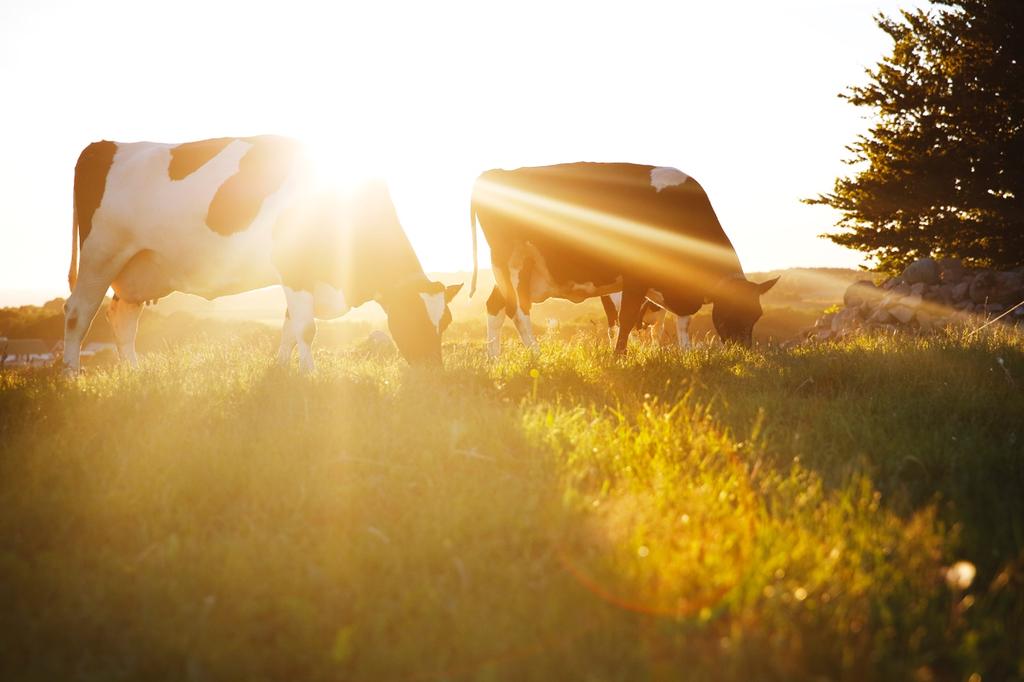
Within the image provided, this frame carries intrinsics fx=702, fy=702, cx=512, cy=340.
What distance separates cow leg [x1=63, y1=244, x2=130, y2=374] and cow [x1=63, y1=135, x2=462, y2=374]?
0.01 metres

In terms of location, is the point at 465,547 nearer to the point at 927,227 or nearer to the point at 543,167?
the point at 543,167

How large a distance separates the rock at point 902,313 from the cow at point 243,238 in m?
11.0

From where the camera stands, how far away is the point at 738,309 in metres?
10.5

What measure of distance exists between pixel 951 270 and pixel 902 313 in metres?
2.27

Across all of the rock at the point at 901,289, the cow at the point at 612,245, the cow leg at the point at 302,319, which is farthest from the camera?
the rock at the point at 901,289

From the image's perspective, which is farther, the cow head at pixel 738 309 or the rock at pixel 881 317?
the rock at pixel 881 317

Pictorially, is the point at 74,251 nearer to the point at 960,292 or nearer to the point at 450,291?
the point at 450,291

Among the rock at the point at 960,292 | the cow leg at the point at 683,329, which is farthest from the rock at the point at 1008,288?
the cow leg at the point at 683,329

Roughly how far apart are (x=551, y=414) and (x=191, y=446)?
252 centimetres

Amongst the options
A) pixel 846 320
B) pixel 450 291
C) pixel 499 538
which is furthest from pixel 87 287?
pixel 846 320

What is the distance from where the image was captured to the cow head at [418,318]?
8.80 metres

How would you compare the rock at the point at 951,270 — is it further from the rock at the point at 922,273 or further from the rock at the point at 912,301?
the rock at the point at 912,301

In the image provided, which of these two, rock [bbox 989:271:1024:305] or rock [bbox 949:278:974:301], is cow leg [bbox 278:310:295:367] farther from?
rock [bbox 989:271:1024:305]

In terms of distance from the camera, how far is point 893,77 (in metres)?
18.0
